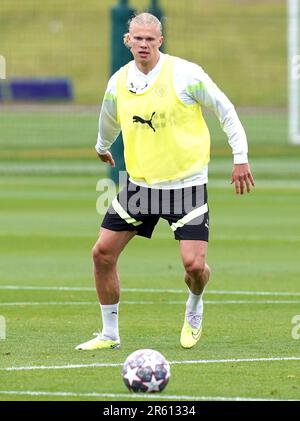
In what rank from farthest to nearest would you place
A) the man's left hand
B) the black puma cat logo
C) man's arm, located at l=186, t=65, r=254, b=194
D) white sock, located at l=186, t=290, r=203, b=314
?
white sock, located at l=186, t=290, r=203, b=314
the black puma cat logo
man's arm, located at l=186, t=65, r=254, b=194
the man's left hand

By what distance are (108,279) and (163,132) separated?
1306 mm

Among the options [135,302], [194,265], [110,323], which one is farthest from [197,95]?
[135,302]

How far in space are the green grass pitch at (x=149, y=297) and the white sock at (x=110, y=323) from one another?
31cm

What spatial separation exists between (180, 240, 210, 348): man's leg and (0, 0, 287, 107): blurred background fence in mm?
62051

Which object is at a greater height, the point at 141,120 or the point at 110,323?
the point at 141,120

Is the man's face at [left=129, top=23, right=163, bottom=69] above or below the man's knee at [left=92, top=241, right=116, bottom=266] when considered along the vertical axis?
above

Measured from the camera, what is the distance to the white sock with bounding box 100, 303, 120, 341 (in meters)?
11.9

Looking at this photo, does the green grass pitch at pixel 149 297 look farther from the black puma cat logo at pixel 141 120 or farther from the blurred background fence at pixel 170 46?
the blurred background fence at pixel 170 46

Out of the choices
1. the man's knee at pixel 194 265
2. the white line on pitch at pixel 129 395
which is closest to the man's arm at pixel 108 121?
the man's knee at pixel 194 265

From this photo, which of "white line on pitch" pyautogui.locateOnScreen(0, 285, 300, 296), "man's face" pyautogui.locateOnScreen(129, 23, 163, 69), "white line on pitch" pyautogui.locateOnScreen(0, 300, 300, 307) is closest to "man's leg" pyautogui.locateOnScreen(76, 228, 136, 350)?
"man's face" pyautogui.locateOnScreen(129, 23, 163, 69)

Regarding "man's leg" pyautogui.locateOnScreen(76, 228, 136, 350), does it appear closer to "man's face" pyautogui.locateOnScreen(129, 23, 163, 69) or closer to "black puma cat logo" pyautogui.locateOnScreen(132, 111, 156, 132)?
"black puma cat logo" pyautogui.locateOnScreen(132, 111, 156, 132)

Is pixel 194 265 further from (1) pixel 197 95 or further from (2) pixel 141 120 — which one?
(1) pixel 197 95

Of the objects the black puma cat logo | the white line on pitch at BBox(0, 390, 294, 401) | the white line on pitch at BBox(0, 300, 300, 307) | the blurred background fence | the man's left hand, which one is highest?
the black puma cat logo

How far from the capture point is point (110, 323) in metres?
11.9
